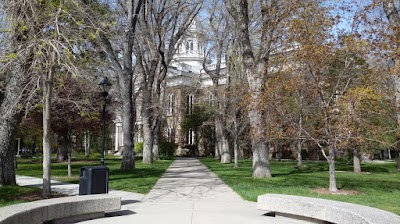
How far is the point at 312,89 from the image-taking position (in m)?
12.9

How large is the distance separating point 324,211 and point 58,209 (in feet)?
15.6

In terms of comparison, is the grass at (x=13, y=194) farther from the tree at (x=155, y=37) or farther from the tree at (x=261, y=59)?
the tree at (x=155, y=37)

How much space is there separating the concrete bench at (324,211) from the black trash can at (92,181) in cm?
406

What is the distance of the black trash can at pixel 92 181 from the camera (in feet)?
32.0

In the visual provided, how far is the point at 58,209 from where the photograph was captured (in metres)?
7.25

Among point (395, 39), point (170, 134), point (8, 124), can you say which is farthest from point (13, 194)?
point (170, 134)

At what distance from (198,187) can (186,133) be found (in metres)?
38.6

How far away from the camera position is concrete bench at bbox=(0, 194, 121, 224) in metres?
6.02

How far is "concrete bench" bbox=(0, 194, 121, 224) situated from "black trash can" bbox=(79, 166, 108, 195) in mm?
1661

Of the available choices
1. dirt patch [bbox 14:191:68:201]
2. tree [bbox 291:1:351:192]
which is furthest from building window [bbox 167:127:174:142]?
dirt patch [bbox 14:191:68:201]

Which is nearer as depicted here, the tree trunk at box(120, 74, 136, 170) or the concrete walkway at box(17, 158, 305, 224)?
the concrete walkway at box(17, 158, 305, 224)

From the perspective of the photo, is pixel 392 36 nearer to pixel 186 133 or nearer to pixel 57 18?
pixel 57 18

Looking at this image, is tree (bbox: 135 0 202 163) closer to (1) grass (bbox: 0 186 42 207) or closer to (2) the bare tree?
(2) the bare tree

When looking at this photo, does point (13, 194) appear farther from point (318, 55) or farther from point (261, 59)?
point (261, 59)
